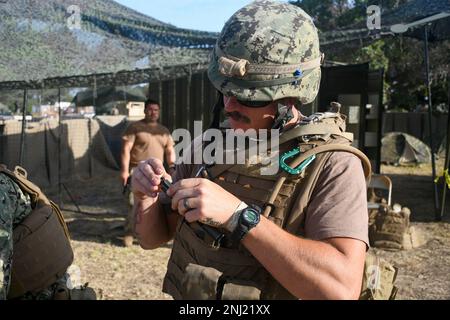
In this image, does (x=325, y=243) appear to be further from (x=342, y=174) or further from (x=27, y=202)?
(x=27, y=202)

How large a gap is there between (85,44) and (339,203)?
5238 mm

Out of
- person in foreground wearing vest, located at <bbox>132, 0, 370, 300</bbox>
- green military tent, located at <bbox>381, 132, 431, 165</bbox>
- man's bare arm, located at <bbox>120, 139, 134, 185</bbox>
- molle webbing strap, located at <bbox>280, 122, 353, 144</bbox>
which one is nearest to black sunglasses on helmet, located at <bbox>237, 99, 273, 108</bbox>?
person in foreground wearing vest, located at <bbox>132, 0, 370, 300</bbox>

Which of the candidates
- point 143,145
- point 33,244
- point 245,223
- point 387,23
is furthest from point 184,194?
point 387,23

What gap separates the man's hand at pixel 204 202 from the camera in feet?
4.00

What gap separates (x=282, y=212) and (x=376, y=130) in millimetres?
7360

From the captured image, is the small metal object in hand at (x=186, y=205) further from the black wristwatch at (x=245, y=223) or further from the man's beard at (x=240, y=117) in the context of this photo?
the man's beard at (x=240, y=117)

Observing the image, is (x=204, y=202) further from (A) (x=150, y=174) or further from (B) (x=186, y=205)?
(A) (x=150, y=174)


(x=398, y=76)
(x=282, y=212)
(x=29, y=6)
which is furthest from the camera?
(x=398, y=76)

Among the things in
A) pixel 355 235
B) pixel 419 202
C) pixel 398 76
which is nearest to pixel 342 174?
pixel 355 235

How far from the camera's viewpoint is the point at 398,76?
19.5 metres

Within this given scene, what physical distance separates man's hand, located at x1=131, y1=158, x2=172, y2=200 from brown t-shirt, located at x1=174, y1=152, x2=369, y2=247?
469 mm

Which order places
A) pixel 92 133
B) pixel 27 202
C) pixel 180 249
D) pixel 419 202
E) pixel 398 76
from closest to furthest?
1. pixel 180 249
2. pixel 27 202
3. pixel 419 202
4. pixel 92 133
5. pixel 398 76

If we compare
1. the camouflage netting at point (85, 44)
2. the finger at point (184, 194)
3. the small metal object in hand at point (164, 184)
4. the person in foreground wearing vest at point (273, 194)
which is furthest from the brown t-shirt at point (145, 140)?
the finger at point (184, 194)

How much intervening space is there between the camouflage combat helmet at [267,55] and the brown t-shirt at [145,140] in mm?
5081
